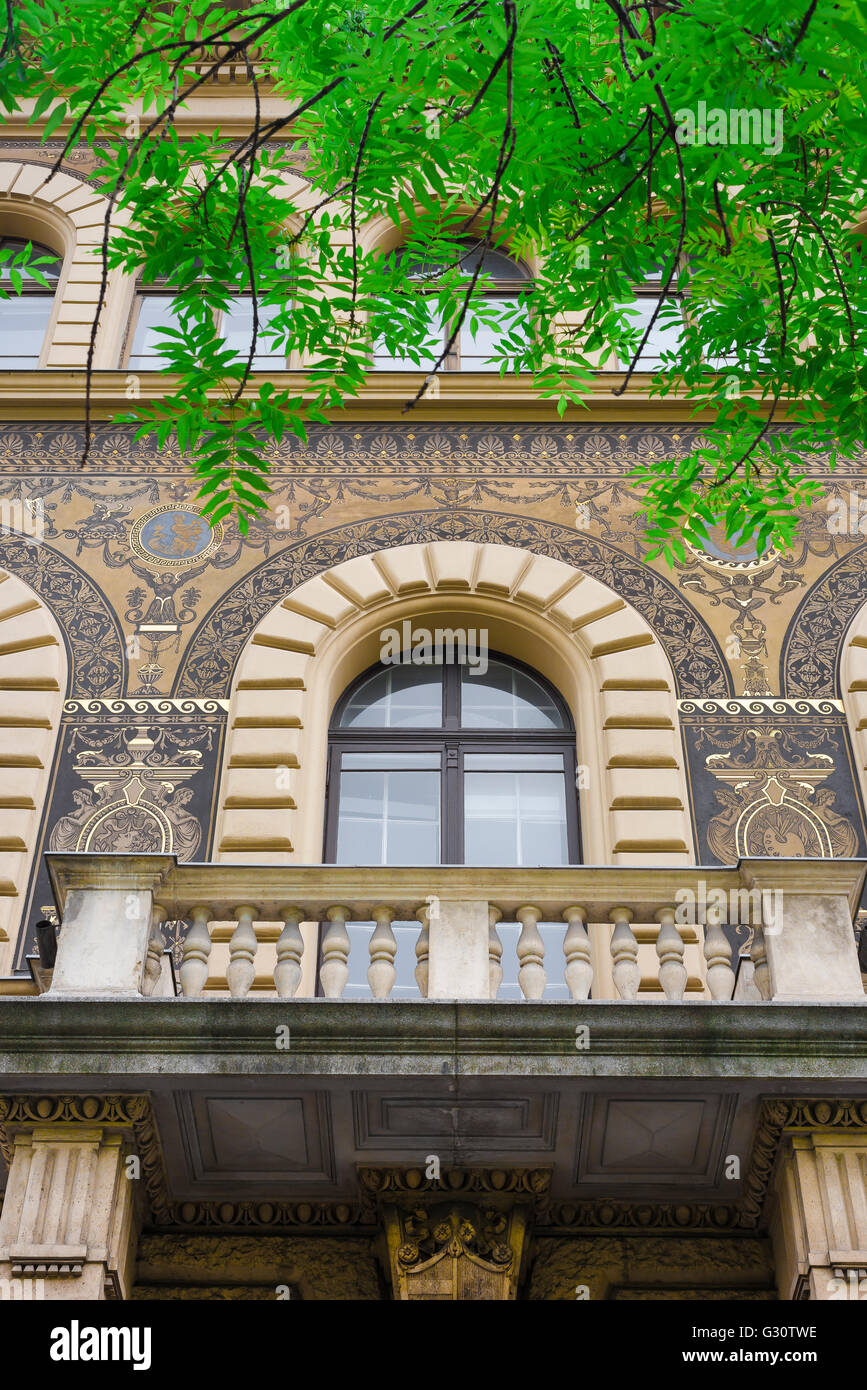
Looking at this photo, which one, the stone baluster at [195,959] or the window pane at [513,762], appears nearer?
the stone baluster at [195,959]

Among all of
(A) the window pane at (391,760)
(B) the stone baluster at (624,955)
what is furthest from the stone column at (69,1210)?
(A) the window pane at (391,760)

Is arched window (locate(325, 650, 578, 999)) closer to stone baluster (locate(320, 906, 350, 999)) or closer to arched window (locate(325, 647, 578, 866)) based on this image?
arched window (locate(325, 647, 578, 866))

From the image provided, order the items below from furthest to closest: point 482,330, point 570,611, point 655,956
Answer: point 482,330 < point 570,611 < point 655,956

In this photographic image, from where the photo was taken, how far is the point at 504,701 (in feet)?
44.7

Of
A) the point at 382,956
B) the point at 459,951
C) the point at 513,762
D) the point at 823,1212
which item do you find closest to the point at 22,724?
the point at 513,762

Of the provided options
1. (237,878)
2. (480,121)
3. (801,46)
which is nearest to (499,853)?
(237,878)

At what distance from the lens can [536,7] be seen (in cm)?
720

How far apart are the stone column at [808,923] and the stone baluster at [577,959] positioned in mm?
1034

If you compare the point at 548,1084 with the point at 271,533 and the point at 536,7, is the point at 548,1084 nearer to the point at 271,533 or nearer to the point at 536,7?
the point at 536,7

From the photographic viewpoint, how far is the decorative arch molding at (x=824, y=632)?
13.1 metres

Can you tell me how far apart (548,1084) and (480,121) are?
197 inches

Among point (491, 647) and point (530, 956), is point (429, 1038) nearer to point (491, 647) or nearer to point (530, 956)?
point (530, 956)

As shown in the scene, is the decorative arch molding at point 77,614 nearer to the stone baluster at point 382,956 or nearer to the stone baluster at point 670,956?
the stone baluster at point 382,956

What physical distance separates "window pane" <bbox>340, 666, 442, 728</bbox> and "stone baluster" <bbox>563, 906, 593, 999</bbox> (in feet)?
13.0
